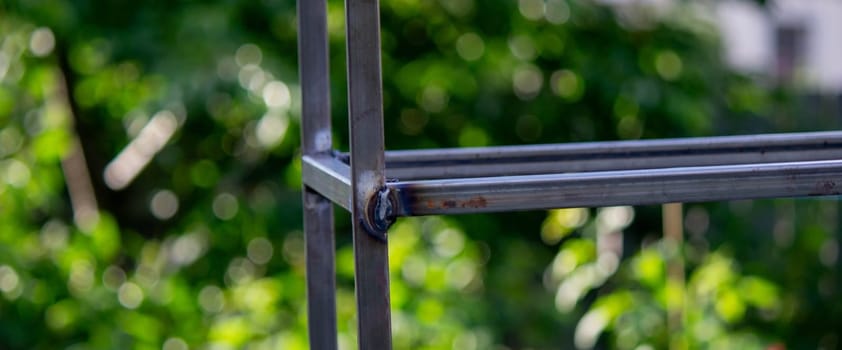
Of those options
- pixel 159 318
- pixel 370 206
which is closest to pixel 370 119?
pixel 370 206

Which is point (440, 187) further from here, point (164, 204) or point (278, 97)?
point (164, 204)

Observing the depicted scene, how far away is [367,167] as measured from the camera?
77 centimetres

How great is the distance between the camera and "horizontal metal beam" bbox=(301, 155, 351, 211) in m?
0.88

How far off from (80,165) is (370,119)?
245cm

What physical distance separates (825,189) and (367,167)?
34 centimetres

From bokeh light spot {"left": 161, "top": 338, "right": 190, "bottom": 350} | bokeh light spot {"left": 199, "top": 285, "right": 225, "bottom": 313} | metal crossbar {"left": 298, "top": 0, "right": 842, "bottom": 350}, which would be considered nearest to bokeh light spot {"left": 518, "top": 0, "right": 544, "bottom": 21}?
bokeh light spot {"left": 199, "top": 285, "right": 225, "bottom": 313}

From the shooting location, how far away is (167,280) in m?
2.46

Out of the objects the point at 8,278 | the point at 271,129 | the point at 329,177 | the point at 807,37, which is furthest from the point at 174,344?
the point at 807,37

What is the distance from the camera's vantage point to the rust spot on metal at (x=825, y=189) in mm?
800

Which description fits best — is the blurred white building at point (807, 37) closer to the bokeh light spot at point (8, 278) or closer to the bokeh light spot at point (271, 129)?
the bokeh light spot at point (271, 129)

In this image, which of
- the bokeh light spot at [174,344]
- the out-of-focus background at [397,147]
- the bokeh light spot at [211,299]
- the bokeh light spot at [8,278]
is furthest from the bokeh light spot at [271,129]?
the bokeh light spot at [8,278]

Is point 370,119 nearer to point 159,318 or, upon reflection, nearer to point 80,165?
point 159,318

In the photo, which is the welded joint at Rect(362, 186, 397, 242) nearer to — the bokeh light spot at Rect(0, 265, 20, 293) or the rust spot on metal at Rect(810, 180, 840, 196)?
the rust spot on metal at Rect(810, 180, 840, 196)

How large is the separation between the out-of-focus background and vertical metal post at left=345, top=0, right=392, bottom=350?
127cm
